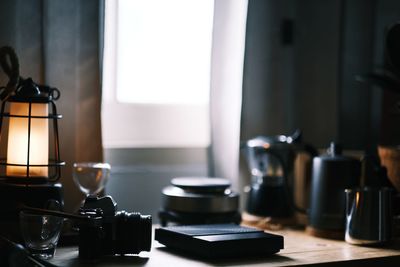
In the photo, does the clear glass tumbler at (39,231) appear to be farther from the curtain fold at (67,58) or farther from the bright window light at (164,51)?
the bright window light at (164,51)

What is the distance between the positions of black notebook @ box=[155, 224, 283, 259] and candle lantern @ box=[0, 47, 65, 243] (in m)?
0.25

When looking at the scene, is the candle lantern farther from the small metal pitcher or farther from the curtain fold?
the small metal pitcher

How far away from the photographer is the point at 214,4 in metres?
1.94

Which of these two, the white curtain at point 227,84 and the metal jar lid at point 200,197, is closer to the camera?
the metal jar lid at point 200,197

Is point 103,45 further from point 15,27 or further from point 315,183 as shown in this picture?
point 315,183

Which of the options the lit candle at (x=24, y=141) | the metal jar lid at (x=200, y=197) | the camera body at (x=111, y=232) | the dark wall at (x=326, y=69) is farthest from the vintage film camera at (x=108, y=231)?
the dark wall at (x=326, y=69)

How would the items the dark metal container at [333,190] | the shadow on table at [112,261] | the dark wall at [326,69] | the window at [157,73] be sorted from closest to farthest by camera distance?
the shadow on table at [112,261] → the dark metal container at [333,190] → the window at [157,73] → the dark wall at [326,69]

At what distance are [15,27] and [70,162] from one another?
35cm

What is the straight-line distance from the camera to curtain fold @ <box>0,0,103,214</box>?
1.62m

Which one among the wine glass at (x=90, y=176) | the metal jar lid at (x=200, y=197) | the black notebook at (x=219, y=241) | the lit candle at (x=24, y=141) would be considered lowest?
the black notebook at (x=219, y=241)

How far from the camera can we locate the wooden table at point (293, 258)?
130 centimetres

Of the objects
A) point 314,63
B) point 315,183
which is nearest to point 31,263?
point 315,183

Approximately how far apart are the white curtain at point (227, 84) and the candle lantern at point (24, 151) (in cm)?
56

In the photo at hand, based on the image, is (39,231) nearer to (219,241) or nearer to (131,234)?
(131,234)
